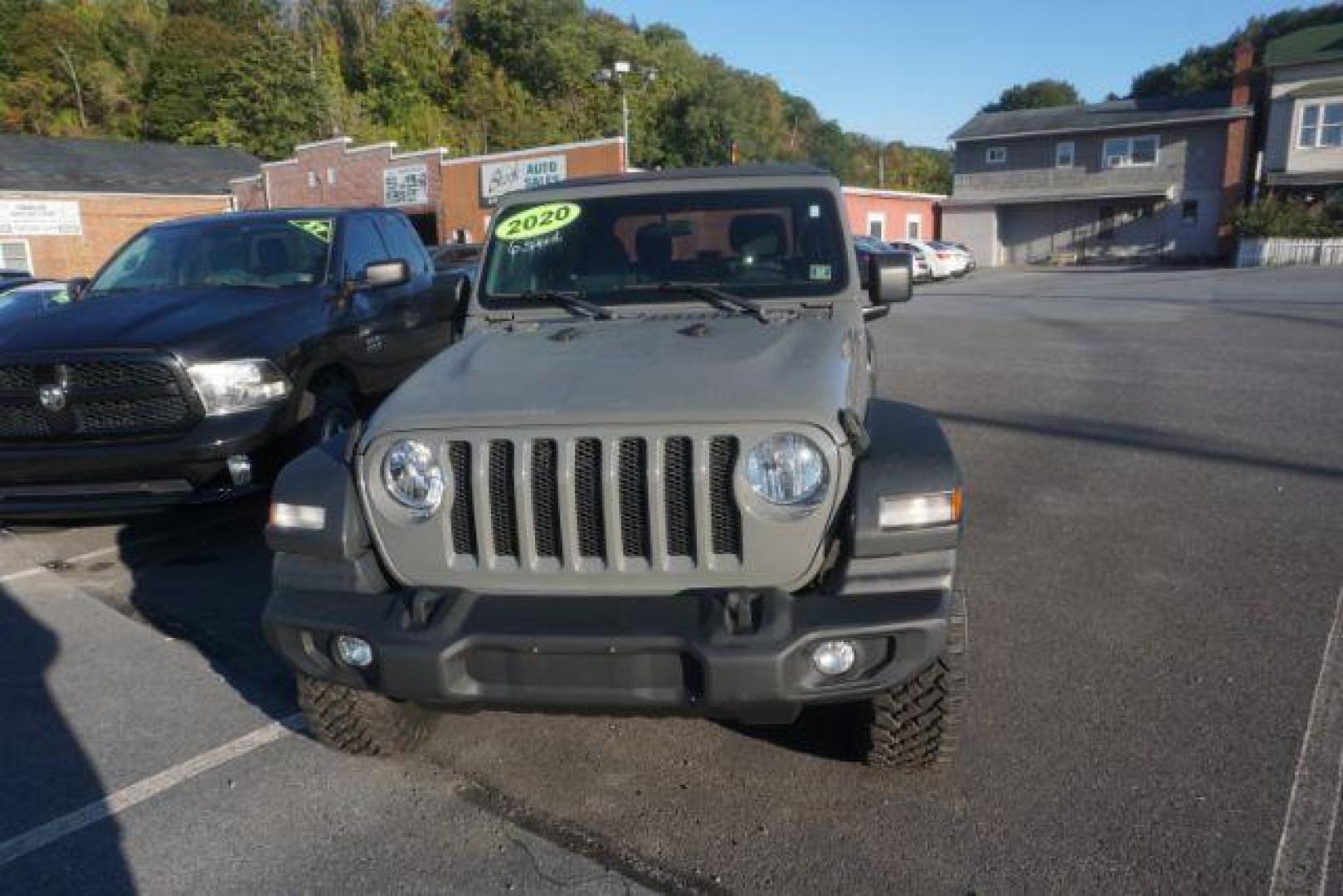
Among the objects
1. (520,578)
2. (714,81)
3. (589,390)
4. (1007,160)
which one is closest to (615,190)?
(589,390)

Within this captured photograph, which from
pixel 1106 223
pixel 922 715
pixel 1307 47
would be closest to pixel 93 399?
pixel 922 715

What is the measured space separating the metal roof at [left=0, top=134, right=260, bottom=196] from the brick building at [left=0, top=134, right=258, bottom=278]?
3 centimetres

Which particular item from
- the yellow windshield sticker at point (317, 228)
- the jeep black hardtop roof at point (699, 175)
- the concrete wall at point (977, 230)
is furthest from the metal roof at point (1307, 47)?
the yellow windshield sticker at point (317, 228)

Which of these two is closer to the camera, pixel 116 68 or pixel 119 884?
pixel 119 884

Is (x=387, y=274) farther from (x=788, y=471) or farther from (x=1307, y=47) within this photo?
(x=1307, y=47)

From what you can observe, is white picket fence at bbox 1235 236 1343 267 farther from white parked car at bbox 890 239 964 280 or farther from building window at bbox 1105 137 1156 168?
white parked car at bbox 890 239 964 280

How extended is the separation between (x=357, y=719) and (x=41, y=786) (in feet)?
3.56

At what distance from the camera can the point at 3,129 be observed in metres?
54.9

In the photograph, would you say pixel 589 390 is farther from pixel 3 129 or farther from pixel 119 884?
pixel 3 129

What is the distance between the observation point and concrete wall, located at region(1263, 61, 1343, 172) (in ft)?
114

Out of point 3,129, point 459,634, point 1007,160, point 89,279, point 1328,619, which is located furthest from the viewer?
point 3,129

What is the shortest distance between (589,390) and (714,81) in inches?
2607

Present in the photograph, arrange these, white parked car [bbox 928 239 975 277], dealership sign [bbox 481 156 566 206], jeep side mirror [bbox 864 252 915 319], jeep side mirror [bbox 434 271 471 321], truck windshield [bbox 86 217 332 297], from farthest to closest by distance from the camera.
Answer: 1. white parked car [bbox 928 239 975 277]
2. dealership sign [bbox 481 156 566 206]
3. truck windshield [bbox 86 217 332 297]
4. jeep side mirror [bbox 434 271 471 321]
5. jeep side mirror [bbox 864 252 915 319]

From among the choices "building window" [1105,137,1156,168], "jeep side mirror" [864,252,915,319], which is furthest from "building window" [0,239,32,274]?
"building window" [1105,137,1156,168]
